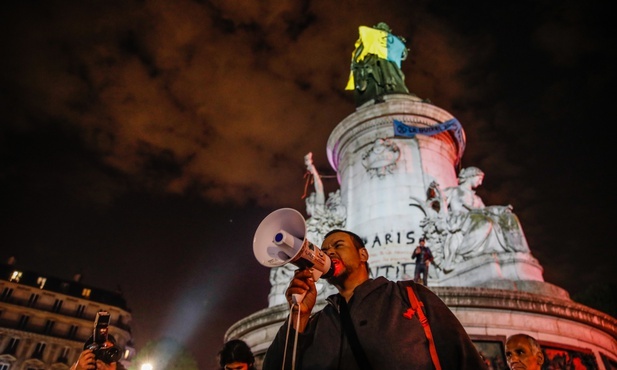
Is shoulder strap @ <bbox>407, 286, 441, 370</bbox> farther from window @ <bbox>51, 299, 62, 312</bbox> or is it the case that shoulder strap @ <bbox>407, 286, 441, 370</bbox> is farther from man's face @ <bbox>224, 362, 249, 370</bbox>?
Result: window @ <bbox>51, 299, 62, 312</bbox>

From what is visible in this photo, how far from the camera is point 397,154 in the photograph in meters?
15.7

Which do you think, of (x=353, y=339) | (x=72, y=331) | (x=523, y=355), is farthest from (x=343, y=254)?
(x=72, y=331)

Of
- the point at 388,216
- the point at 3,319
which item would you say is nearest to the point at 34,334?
the point at 3,319

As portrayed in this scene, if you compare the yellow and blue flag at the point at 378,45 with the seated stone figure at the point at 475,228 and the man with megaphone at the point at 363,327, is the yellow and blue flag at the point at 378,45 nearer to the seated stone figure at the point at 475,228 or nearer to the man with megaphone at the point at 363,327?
the seated stone figure at the point at 475,228

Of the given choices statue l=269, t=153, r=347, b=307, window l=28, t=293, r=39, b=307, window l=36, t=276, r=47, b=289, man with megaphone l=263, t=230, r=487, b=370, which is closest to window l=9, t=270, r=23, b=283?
window l=36, t=276, r=47, b=289

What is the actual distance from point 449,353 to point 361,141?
50.1ft

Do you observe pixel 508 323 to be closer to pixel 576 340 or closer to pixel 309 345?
pixel 576 340

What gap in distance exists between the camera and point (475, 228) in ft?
38.9

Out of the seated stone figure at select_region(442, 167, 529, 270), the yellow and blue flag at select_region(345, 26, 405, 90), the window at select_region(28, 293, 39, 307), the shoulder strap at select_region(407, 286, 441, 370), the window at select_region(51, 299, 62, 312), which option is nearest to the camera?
the shoulder strap at select_region(407, 286, 441, 370)

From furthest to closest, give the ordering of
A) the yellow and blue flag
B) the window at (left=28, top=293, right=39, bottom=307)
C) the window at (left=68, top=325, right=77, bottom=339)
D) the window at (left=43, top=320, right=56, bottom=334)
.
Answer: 1. the window at (left=28, top=293, right=39, bottom=307)
2. the window at (left=68, top=325, right=77, bottom=339)
3. the window at (left=43, top=320, right=56, bottom=334)
4. the yellow and blue flag

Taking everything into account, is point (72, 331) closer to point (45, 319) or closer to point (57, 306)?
point (45, 319)

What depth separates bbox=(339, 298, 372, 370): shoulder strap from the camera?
2418 mm

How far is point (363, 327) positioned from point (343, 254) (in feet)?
1.80

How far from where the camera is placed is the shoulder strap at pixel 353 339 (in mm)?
2418
